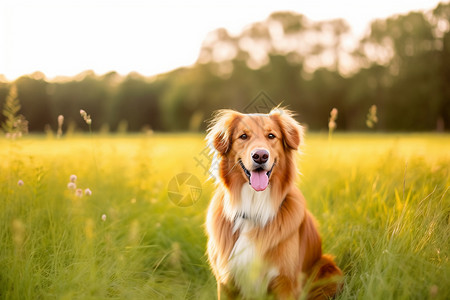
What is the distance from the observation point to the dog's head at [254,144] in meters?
3.24

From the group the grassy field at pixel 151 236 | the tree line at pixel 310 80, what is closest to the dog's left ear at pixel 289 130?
the grassy field at pixel 151 236

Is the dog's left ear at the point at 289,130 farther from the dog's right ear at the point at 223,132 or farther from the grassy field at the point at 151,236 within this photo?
the dog's right ear at the point at 223,132

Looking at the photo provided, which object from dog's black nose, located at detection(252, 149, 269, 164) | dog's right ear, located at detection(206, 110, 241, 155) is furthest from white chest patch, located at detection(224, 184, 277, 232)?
dog's right ear, located at detection(206, 110, 241, 155)

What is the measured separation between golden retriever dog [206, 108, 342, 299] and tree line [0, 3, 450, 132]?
23860mm

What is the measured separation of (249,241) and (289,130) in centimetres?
122

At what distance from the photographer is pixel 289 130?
3594mm

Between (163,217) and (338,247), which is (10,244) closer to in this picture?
(163,217)

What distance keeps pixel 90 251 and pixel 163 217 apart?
145 cm

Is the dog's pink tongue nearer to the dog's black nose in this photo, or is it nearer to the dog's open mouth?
the dog's open mouth

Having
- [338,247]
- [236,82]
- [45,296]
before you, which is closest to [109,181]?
[45,296]

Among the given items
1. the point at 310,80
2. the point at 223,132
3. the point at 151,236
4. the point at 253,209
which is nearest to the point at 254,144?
the point at 223,132

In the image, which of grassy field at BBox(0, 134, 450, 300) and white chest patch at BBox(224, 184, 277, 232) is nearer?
grassy field at BBox(0, 134, 450, 300)

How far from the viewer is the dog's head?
3.24m

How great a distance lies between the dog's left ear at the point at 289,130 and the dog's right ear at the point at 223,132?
1.42 ft
